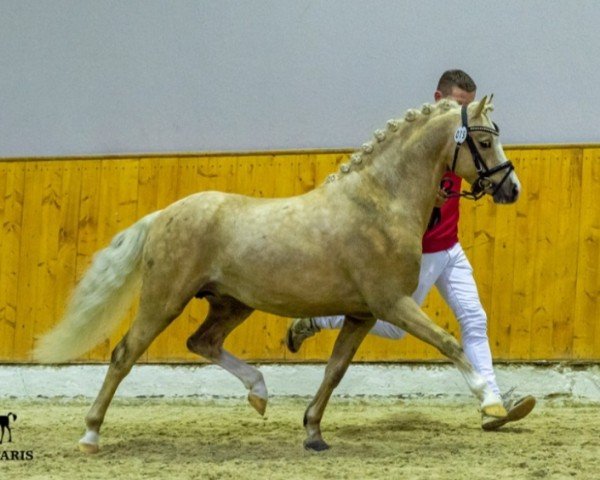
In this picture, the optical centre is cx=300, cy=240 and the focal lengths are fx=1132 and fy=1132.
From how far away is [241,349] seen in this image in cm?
841

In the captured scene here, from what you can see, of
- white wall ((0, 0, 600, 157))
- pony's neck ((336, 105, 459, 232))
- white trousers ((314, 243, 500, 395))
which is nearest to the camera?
pony's neck ((336, 105, 459, 232))

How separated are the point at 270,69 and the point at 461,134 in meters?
3.12

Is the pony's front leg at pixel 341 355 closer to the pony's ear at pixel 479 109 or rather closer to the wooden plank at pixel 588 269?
the pony's ear at pixel 479 109

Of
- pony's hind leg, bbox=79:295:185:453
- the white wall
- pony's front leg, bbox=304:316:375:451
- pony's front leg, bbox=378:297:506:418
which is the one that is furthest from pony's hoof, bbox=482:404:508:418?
the white wall

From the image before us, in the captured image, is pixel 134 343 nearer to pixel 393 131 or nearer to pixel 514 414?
pixel 393 131

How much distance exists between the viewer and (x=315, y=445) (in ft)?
19.8

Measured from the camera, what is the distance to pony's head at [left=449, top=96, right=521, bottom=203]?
5.80m

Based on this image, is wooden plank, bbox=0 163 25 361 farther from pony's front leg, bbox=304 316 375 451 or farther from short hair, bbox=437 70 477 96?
short hair, bbox=437 70 477 96

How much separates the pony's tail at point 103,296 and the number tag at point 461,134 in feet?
5.82

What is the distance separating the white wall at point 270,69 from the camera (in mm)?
8125

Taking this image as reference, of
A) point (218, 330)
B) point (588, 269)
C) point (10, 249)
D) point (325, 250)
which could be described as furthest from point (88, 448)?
point (588, 269)

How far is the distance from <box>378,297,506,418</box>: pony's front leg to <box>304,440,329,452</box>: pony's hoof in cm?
85

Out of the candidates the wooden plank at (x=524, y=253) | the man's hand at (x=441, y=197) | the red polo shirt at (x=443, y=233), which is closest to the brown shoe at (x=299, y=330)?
the red polo shirt at (x=443, y=233)

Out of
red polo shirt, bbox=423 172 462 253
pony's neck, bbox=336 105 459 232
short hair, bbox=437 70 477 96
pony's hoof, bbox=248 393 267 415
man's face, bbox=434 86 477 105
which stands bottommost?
pony's hoof, bbox=248 393 267 415
